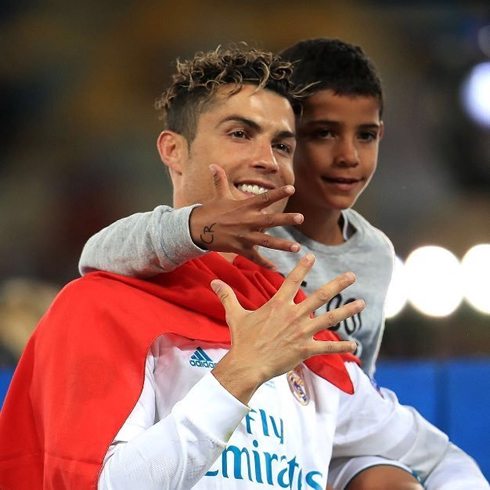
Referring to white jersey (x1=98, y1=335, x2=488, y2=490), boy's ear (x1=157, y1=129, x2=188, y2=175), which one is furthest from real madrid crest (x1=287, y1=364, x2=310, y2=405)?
boy's ear (x1=157, y1=129, x2=188, y2=175)

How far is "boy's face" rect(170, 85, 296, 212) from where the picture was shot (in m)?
1.26

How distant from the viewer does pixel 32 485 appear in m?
1.12

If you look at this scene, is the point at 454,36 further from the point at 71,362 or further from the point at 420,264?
the point at 71,362

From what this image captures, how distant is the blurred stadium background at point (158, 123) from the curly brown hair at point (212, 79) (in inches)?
94.0

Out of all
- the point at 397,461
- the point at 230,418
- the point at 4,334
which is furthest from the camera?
the point at 4,334

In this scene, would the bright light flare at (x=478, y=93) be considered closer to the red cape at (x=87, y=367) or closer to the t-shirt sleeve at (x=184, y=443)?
the red cape at (x=87, y=367)

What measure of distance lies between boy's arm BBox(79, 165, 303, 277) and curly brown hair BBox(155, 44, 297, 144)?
10.0 inches

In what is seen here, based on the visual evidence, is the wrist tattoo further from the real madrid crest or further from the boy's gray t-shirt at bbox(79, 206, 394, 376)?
the real madrid crest

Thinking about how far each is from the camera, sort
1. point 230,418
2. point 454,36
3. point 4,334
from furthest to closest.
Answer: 1. point 454,36
2. point 4,334
3. point 230,418

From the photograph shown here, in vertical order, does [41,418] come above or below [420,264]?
below

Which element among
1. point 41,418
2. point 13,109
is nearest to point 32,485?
point 41,418

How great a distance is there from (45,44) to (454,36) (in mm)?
2023

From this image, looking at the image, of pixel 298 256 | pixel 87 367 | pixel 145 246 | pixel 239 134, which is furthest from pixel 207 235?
pixel 298 256

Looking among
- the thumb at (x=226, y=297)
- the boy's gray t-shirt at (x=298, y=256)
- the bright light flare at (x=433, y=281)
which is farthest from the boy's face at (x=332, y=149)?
the bright light flare at (x=433, y=281)
